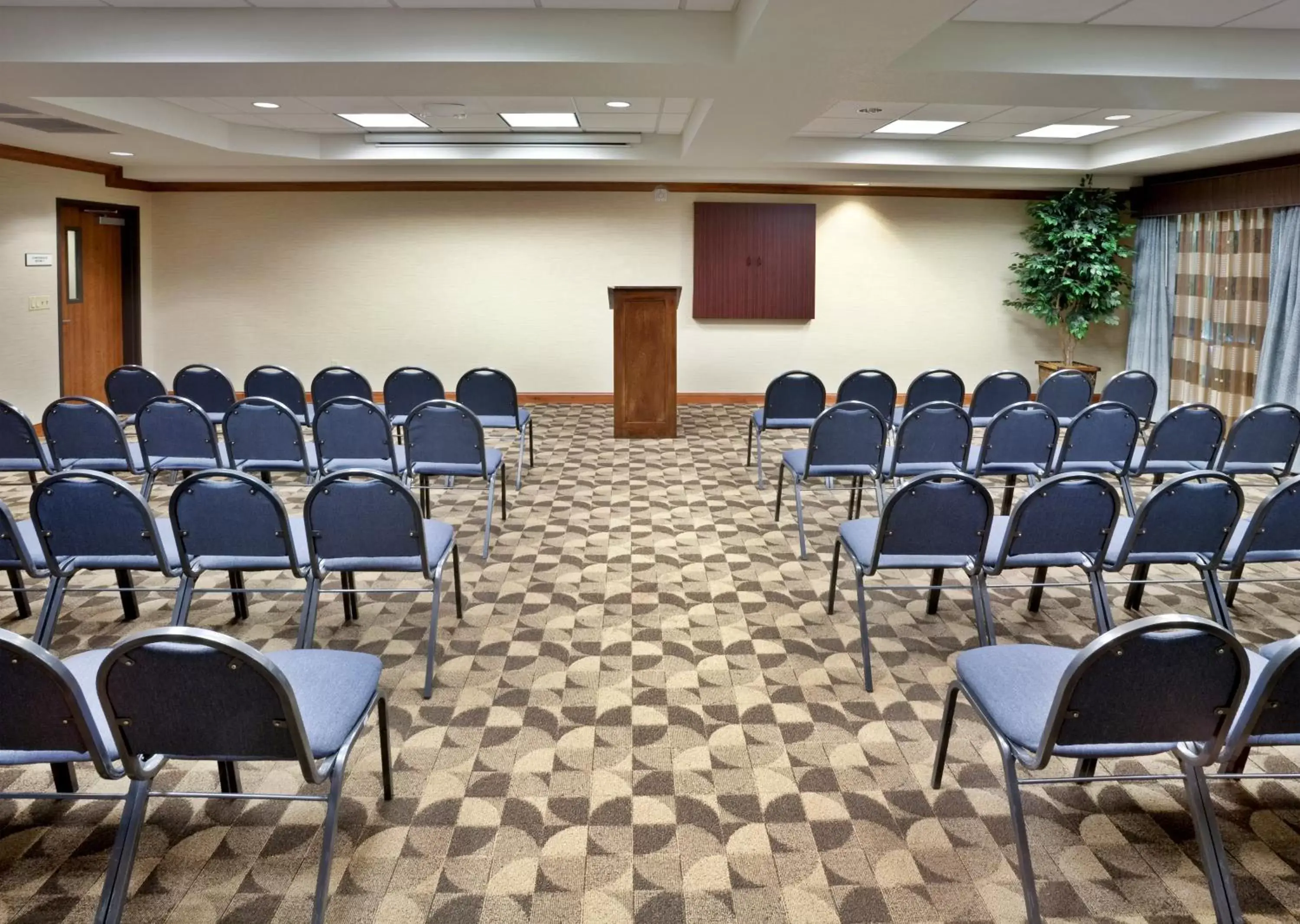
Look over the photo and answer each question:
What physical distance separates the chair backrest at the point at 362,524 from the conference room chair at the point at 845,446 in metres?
2.72

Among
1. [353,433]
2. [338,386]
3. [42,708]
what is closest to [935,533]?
[42,708]

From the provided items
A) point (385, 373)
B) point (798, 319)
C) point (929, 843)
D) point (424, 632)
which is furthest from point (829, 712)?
point (385, 373)

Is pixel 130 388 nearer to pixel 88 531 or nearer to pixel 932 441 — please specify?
pixel 88 531

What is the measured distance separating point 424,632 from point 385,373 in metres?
9.06

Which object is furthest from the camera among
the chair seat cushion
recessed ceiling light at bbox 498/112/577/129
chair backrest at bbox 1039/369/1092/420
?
recessed ceiling light at bbox 498/112/577/129

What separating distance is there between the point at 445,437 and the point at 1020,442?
3.64 meters

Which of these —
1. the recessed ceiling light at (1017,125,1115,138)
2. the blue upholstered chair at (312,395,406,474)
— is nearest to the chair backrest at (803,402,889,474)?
the blue upholstered chair at (312,395,406,474)

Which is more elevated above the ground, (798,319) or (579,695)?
(798,319)

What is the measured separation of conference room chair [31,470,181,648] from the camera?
3.80 m

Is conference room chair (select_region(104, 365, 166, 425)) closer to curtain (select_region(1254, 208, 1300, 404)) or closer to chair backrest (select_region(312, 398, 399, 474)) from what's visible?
chair backrest (select_region(312, 398, 399, 474))

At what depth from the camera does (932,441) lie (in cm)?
616

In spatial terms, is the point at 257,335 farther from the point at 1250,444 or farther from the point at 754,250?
the point at 1250,444

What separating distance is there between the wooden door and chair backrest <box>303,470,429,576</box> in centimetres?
899

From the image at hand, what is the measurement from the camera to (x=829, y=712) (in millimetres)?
3879
